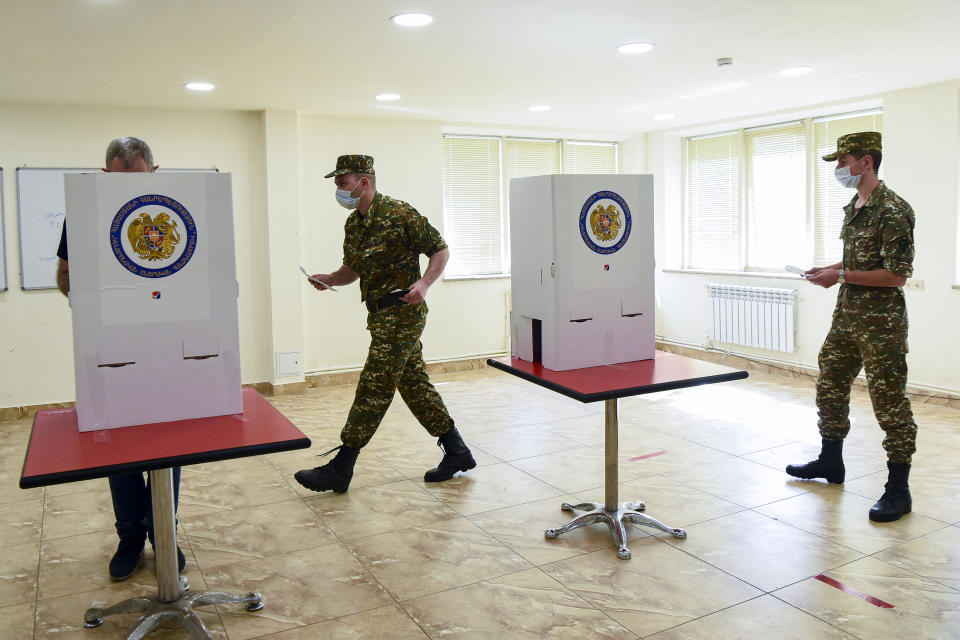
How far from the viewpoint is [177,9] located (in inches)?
130

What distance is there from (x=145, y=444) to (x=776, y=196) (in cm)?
610

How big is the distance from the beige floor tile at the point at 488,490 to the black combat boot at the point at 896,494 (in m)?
1.38

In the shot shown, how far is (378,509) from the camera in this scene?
3500 mm

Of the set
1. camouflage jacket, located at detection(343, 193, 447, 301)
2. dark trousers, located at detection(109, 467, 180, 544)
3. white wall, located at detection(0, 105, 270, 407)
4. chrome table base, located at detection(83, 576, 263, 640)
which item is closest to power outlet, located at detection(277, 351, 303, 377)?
white wall, located at detection(0, 105, 270, 407)

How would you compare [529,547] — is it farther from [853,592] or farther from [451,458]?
[853,592]

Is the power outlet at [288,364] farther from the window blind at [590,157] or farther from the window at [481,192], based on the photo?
the window blind at [590,157]

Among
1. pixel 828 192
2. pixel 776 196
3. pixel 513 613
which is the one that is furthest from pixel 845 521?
pixel 776 196

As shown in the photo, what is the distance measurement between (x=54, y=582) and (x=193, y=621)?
79cm

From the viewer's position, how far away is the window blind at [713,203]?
23.7 ft

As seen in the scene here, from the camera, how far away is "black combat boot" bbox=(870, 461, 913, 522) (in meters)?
3.23

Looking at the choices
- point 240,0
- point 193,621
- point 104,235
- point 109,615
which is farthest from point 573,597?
point 240,0

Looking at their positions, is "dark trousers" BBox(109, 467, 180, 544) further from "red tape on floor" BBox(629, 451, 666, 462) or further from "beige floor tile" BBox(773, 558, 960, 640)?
"red tape on floor" BBox(629, 451, 666, 462)

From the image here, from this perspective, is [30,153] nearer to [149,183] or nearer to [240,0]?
[240,0]

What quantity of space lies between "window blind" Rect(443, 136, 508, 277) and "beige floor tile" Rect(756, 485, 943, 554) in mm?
4263
